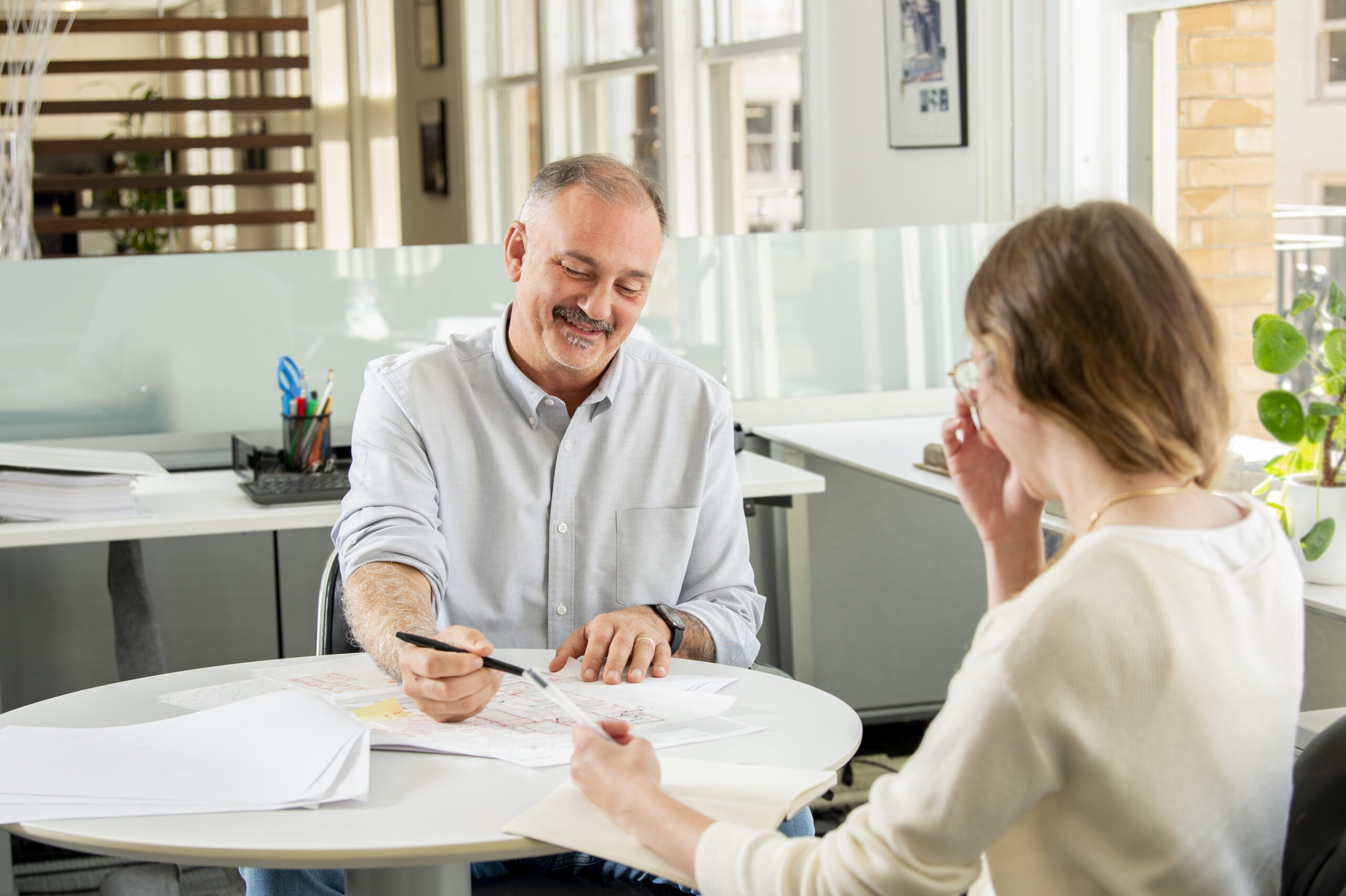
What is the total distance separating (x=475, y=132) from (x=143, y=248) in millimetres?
1579

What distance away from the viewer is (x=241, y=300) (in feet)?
9.91

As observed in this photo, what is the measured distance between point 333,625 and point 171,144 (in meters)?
4.02

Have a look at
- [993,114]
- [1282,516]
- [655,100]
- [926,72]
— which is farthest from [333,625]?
[655,100]

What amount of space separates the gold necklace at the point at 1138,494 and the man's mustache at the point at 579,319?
938mm

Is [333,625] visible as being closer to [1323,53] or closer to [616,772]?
[616,772]

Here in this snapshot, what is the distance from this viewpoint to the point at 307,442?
2.66 m

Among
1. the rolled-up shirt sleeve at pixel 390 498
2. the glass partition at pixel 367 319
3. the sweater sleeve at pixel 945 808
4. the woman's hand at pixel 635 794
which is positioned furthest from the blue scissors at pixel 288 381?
the sweater sleeve at pixel 945 808

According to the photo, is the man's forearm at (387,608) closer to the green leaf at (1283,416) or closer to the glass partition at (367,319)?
the green leaf at (1283,416)

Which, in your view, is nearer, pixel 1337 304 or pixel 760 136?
pixel 1337 304

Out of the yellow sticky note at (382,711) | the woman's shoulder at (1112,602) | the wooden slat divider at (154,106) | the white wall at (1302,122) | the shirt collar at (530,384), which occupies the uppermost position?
the wooden slat divider at (154,106)

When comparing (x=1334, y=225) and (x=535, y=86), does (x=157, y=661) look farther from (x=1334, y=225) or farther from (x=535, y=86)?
(x=535, y=86)

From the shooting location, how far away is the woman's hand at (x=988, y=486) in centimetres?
111

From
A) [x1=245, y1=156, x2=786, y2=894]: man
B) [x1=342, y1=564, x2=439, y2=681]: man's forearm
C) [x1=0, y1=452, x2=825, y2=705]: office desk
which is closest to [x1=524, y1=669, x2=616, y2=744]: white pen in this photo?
[x1=342, y1=564, x2=439, y2=681]: man's forearm

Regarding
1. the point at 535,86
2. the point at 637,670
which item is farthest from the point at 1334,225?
the point at 535,86
